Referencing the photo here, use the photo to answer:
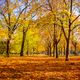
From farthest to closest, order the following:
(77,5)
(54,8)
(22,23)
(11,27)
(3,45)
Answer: (3,45) → (22,23) → (11,27) → (54,8) → (77,5)

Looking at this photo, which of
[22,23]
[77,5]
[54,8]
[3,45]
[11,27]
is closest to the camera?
[77,5]

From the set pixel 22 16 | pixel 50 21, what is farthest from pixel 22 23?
pixel 50 21

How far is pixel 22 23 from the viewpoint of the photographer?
53.1 m

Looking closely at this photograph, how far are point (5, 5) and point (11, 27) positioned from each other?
442 centimetres

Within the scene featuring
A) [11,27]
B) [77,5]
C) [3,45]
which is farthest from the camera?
[3,45]

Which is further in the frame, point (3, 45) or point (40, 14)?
point (3, 45)

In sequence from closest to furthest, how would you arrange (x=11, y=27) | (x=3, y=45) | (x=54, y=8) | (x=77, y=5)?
(x=77, y=5) < (x=54, y=8) < (x=11, y=27) < (x=3, y=45)

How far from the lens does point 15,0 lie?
5394 centimetres

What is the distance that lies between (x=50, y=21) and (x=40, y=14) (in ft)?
12.0

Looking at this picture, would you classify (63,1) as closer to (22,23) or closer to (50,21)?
(50,21)

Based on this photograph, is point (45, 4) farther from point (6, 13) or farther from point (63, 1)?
point (6, 13)

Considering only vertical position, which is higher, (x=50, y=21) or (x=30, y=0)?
(x=30, y=0)

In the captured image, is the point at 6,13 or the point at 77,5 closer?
the point at 77,5

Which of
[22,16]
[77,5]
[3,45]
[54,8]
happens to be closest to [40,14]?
[54,8]
